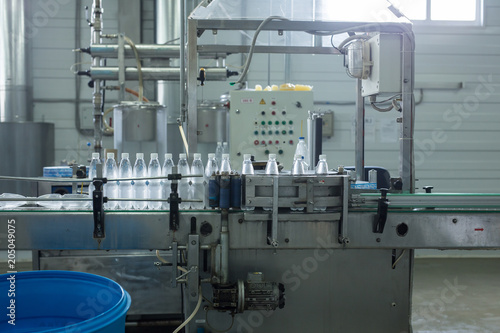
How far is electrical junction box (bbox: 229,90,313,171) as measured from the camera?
3.64m

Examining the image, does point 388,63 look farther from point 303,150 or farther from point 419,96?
point 419,96

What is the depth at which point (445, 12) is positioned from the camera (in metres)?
5.01

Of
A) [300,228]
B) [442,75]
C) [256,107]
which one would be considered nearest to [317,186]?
[300,228]

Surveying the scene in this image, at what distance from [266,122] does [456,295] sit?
2.13m

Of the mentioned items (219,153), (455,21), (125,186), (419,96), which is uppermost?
(455,21)

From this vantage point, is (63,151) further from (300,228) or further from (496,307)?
(496,307)

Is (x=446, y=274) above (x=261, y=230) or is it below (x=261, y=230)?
below

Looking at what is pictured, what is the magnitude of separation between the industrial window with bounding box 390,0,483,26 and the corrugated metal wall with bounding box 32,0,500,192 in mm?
81

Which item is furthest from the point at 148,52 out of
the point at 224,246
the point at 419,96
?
the point at 419,96

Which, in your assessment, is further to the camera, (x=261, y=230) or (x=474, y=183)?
(x=474, y=183)

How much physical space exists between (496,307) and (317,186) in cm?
265

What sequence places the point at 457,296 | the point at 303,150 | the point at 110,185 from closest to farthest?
the point at 110,185 < the point at 303,150 < the point at 457,296

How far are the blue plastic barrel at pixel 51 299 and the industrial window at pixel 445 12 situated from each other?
15.0 feet

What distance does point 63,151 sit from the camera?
4.95 meters
